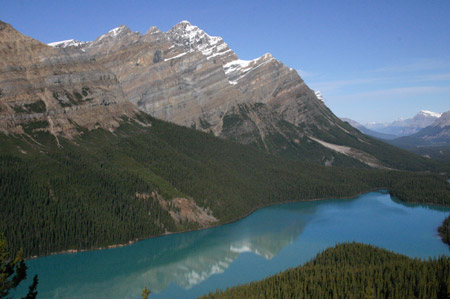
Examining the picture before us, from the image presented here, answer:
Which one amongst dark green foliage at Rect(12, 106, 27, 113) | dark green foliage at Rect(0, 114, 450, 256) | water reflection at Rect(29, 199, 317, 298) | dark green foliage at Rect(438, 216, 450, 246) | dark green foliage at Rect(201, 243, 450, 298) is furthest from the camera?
dark green foliage at Rect(12, 106, 27, 113)

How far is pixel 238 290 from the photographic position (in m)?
72.6

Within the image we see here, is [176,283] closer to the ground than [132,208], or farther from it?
closer to the ground

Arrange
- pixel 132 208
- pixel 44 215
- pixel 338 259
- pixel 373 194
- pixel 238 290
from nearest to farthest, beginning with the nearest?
1. pixel 238 290
2. pixel 338 259
3. pixel 44 215
4. pixel 132 208
5. pixel 373 194

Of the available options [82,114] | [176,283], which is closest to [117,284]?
A: [176,283]

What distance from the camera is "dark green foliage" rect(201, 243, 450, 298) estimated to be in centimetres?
6556

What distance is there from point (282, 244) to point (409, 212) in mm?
63269

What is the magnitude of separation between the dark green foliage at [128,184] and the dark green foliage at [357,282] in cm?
4691

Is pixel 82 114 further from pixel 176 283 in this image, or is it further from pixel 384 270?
pixel 384 270

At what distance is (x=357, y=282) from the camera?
7031cm

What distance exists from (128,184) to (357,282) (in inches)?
2919

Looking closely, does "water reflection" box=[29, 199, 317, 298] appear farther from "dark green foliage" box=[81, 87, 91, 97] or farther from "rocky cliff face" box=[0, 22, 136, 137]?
"dark green foliage" box=[81, 87, 91, 97]

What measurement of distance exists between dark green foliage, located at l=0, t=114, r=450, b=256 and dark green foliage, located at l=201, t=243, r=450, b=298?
4691 centimetres

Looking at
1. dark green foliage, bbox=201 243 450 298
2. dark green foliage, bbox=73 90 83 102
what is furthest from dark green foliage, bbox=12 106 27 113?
dark green foliage, bbox=201 243 450 298

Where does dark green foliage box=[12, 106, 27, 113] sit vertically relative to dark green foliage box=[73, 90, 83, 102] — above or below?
below
